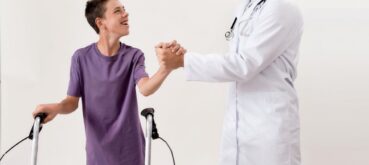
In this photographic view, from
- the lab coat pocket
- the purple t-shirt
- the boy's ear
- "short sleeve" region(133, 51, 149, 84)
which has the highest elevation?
the boy's ear

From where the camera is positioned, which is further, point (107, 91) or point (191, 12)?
point (191, 12)

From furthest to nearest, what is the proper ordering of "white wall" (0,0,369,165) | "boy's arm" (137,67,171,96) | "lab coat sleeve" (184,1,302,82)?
"white wall" (0,0,369,165) < "boy's arm" (137,67,171,96) < "lab coat sleeve" (184,1,302,82)

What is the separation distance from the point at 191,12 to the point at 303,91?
2.29ft

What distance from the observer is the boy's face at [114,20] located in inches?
58.2

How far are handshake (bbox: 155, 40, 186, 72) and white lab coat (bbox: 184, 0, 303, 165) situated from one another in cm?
3

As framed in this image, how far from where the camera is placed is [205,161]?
87.9 inches

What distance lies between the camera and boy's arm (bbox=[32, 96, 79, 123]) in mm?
1389

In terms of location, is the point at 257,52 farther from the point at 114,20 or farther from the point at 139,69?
the point at 114,20

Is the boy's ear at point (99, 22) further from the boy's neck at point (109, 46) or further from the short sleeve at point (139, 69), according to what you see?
the short sleeve at point (139, 69)

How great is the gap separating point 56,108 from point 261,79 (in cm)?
70

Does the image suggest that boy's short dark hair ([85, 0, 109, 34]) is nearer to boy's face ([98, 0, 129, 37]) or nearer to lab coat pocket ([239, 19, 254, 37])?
boy's face ([98, 0, 129, 37])

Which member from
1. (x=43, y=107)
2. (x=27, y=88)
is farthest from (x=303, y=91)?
(x=27, y=88)

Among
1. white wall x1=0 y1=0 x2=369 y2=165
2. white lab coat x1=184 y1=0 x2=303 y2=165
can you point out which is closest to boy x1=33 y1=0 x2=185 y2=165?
white lab coat x1=184 y1=0 x2=303 y2=165

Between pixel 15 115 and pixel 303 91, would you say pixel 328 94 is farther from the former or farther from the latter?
pixel 15 115
